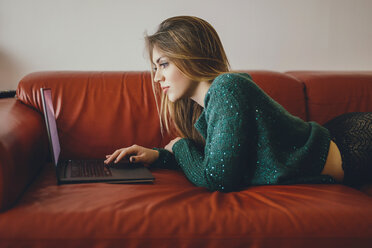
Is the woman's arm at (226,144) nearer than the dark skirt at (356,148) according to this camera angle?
Yes

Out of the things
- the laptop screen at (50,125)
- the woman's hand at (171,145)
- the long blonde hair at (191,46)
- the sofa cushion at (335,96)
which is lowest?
the woman's hand at (171,145)

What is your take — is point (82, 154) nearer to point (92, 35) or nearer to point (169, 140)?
point (169, 140)

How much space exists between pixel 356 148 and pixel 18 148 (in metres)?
1.10

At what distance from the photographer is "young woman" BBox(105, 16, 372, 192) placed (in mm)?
1001

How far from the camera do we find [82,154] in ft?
4.68

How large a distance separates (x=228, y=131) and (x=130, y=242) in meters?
0.41

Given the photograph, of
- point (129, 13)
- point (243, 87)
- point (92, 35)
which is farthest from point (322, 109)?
point (92, 35)

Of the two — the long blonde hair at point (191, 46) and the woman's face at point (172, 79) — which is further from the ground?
the long blonde hair at point (191, 46)

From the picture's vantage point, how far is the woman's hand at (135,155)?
1212 millimetres

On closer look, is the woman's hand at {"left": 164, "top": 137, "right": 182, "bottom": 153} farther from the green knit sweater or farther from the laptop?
the green knit sweater

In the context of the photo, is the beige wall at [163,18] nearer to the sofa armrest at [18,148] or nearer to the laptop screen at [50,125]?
the sofa armrest at [18,148]

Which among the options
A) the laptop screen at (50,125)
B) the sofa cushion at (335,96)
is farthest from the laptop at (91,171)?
the sofa cushion at (335,96)

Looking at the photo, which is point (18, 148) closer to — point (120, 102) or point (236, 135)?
point (120, 102)

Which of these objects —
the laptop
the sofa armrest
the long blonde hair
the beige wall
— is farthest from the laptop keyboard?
the beige wall
